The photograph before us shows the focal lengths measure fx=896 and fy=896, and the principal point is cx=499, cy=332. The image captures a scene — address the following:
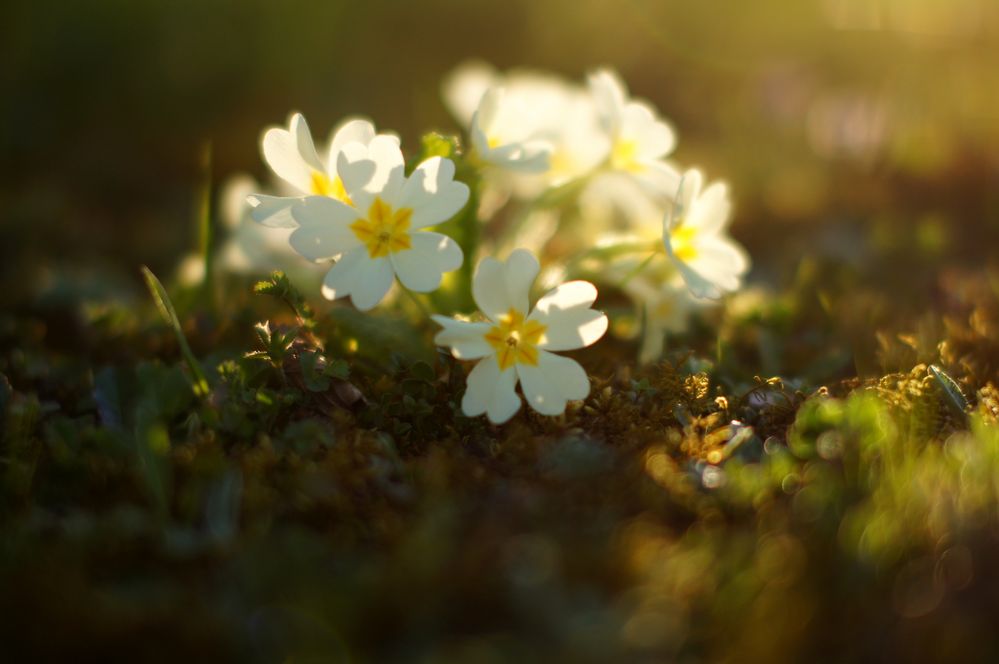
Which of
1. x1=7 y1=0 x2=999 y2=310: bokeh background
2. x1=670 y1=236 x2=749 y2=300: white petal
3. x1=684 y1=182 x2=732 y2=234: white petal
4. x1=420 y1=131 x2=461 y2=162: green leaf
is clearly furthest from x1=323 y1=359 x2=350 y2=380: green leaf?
x1=7 y1=0 x2=999 y2=310: bokeh background

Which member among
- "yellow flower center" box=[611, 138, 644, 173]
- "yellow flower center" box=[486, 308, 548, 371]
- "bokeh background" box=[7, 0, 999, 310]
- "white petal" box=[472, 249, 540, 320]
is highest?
"bokeh background" box=[7, 0, 999, 310]

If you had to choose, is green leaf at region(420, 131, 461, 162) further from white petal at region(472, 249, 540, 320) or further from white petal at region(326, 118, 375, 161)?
white petal at region(472, 249, 540, 320)

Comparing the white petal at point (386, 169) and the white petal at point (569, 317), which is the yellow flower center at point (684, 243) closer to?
the white petal at point (569, 317)

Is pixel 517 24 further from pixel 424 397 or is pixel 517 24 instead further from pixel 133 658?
pixel 133 658

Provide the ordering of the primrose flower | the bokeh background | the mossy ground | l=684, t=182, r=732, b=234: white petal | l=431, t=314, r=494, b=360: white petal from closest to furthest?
the mossy ground
l=431, t=314, r=494, b=360: white petal
the primrose flower
l=684, t=182, r=732, b=234: white petal
the bokeh background

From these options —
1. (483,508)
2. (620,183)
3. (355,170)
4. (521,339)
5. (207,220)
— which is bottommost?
(483,508)

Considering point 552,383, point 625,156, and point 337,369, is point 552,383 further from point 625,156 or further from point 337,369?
point 625,156

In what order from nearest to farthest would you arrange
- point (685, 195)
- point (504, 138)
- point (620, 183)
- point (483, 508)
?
point (483, 508), point (685, 195), point (504, 138), point (620, 183)

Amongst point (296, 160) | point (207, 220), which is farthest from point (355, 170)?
point (207, 220)
